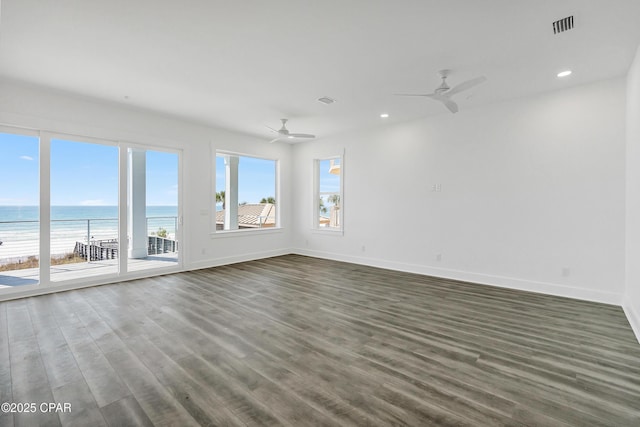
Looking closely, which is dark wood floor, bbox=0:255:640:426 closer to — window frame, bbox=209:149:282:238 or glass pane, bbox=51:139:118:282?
glass pane, bbox=51:139:118:282

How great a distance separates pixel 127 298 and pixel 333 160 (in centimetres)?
492

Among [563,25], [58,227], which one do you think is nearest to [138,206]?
[58,227]

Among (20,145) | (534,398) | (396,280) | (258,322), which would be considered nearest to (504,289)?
(396,280)

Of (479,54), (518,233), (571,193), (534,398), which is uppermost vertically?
(479,54)

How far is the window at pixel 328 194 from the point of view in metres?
7.09

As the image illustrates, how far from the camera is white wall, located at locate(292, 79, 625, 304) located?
386 cm

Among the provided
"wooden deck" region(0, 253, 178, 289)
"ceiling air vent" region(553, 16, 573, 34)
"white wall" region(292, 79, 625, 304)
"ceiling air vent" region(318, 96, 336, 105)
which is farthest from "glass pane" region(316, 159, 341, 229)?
"ceiling air vent" region(553, 16, 573, 34)

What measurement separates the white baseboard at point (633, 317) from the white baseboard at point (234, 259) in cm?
609

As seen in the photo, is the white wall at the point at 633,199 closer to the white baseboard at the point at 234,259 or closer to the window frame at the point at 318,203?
the window frame at the point at 318,203

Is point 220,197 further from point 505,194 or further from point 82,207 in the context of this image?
point 505,194

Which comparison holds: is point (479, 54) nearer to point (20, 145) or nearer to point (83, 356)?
point (83, 356)

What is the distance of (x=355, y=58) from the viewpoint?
10.7ft

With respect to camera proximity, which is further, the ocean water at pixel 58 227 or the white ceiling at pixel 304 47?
the ocean water at pixel 58 227

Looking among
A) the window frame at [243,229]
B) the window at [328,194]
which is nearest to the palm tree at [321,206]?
the window at [328,194]
